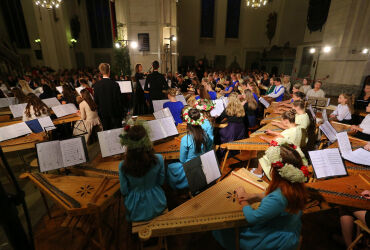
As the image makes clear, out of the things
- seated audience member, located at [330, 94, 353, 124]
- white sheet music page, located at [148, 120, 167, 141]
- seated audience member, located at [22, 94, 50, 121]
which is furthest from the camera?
seated audience member, located at [330, 94, 353, 124]

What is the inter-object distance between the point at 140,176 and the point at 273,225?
1.63m

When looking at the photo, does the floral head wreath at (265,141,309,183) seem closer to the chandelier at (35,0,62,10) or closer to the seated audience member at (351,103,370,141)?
the seated audience member at (351,103,370,141)

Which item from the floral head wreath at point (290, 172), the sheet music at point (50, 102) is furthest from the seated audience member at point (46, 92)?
the floral head wreath at point (290, 172)

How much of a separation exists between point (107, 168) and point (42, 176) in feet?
3.06

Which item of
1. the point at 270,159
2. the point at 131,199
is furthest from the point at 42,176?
the point at 270,159

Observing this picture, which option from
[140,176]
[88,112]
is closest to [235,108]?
[140,176]

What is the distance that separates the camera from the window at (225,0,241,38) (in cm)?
2094

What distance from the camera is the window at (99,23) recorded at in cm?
2108

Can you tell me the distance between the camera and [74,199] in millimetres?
2523

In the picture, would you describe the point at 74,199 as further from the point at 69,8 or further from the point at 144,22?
the point at 69,8

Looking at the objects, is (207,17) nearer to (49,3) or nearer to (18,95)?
(49,3)

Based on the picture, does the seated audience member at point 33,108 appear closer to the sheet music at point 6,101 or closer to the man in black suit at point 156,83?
the man in black suit at point 156,83

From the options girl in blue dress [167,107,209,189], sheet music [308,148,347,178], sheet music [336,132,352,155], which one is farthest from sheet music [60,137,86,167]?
sheet music [336,132,352,155]

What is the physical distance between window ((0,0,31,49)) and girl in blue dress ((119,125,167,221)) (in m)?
23.5
